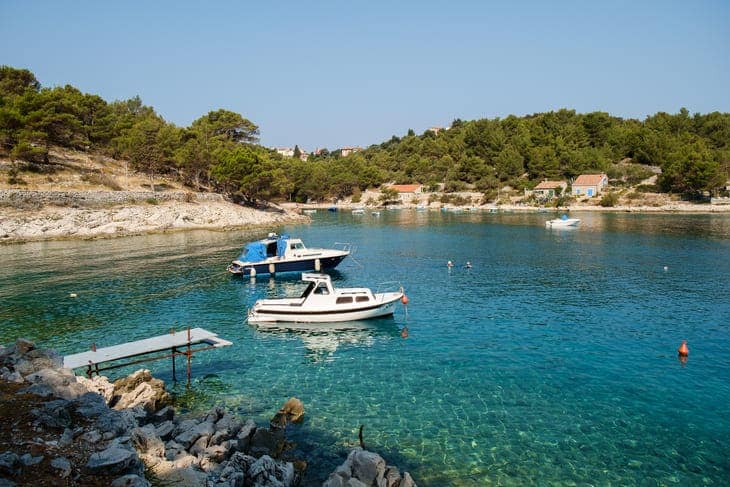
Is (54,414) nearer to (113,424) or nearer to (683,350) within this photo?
(113,424)

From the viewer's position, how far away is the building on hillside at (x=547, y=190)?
137m

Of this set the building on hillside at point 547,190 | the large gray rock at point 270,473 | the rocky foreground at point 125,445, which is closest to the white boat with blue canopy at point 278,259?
the rocky foreground at point 125,445

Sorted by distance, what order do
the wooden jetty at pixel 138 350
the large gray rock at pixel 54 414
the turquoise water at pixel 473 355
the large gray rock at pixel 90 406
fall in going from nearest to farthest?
the large gray rock at pixel 54 414 < the large gray rock at pixel 90 406 < the turquoise water at pixel 473 355 < the wooden jetty at pixel 138 350

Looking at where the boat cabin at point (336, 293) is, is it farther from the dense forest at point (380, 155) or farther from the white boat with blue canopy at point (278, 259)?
the dense forest at point (380, 155)

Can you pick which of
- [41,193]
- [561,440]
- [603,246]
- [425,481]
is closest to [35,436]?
[425,481]

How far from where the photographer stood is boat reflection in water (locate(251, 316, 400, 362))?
79.4ft

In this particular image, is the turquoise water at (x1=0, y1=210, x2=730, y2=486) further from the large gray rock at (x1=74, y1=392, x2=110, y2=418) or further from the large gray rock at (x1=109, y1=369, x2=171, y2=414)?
the large gray rock at (x1=74, y1=392, x2=110, y2=418)

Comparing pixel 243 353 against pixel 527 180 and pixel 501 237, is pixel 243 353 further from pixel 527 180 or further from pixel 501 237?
pixel 527 180

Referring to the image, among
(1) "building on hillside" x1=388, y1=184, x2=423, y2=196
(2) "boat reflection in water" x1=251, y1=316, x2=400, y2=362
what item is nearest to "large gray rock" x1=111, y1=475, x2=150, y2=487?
(2) "boat reflection in water" x1=251, y1=316, x2=400, y2=362

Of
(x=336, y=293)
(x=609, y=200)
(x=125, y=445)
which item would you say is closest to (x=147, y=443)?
(x=125, y=445)

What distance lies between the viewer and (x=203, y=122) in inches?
4774

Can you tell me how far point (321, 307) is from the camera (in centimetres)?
2736

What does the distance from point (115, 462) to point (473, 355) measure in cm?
1624

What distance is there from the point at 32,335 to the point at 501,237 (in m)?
57.7
